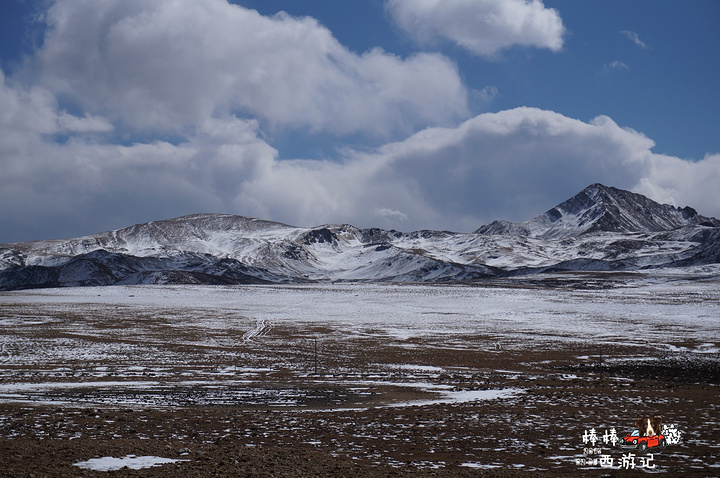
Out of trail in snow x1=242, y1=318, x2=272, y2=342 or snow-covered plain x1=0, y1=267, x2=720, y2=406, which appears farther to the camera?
trail in snow x1=242, y1=318, x2=272, y2=342

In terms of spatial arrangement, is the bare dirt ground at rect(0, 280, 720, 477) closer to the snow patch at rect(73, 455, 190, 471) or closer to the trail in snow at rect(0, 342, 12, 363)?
the trail in snow at rect(0, 342, 12, 363)

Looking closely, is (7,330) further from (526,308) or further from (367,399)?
(526,308)

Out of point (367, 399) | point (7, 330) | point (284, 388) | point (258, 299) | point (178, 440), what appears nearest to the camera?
point (178, 440)

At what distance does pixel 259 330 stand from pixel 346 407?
139 feet

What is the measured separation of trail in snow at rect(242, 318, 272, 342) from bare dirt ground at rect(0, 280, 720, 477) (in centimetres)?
716

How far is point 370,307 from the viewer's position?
10269cm

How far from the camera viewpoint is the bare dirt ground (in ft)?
45.4

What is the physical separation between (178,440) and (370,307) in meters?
87.3

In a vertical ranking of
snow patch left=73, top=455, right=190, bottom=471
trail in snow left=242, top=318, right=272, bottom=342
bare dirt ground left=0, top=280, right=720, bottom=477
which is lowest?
trail in snow left=242, top=318, right=272, bottom=342

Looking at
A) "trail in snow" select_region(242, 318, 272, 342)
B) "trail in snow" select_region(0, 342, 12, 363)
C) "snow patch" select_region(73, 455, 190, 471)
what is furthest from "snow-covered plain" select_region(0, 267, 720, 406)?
"snow patch" select_region(73, 455, 190, 471)

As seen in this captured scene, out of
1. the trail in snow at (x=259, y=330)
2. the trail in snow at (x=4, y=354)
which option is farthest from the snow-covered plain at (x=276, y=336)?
the trail in snow at (x=259, y=330)

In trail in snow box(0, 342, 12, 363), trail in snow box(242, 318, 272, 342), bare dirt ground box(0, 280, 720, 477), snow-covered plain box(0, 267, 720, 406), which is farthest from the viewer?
trail in snow box(242, 318, 272, 342)

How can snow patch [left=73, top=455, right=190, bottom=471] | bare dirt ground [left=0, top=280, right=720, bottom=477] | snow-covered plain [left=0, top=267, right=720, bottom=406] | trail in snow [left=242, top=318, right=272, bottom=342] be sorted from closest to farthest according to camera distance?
snow patch [left=73, top=455, right=190, bottom=471] → bare dirt ground [left=0, top=280, right=720, bottom=477] → snow-covered plain [left=0, top=267, right=720, bottom=406] → trail in snow [left=242, top=318, right=272, bottom=342]

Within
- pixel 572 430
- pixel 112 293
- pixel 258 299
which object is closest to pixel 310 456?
pixel 572 430
